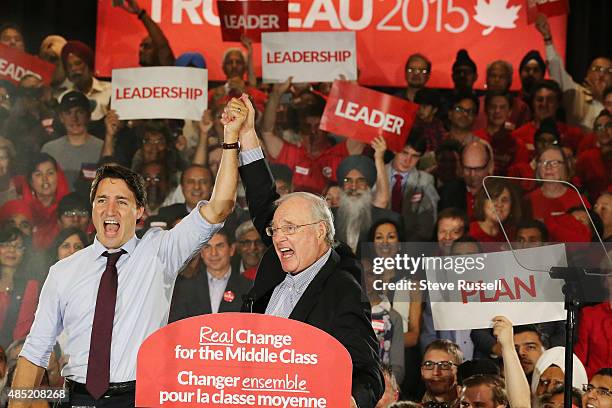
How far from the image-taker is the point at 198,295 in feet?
16.2

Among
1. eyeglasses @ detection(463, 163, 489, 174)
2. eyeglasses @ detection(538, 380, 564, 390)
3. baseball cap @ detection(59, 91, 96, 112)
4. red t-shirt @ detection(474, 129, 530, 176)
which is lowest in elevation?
eyeglasses @ detection(538, 380, 564, 390)

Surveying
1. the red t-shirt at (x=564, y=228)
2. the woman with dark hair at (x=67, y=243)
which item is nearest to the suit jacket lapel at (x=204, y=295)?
the woman with dark hair at (x=67, y=243)

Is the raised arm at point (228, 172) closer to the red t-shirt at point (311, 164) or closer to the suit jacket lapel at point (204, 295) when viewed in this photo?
the suit jacket lapel at point (204, 295)

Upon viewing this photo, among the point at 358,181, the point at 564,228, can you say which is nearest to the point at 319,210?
the point at 564,228

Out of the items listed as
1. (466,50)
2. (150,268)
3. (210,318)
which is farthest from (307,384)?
(466,50)

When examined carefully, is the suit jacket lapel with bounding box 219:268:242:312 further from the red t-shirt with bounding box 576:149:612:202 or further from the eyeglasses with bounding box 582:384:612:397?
the red t-shirt with bounding box 576:149:612:202

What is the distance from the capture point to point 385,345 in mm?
4461

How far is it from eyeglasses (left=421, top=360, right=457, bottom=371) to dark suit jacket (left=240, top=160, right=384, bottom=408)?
1758mm

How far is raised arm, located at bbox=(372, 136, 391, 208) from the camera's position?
5292 millimetres

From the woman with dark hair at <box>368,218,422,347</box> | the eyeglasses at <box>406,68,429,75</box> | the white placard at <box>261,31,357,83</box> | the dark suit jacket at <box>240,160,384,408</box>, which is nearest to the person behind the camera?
the dark suit jacket at <box>240,160,384,408</box>

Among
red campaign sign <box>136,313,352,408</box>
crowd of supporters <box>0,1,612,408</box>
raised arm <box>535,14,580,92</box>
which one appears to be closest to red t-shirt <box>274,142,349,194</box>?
crowd of supporters <box>0,1,612,408</box>

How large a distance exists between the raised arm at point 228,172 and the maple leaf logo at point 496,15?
359 centimetres

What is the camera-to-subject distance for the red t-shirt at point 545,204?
5.01m

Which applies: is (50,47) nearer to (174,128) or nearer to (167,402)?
(174,128)
